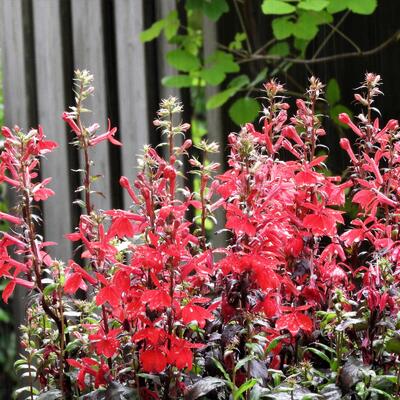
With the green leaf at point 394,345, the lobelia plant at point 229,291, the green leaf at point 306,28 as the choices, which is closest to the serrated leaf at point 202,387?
the lobelia plant at point 229,291

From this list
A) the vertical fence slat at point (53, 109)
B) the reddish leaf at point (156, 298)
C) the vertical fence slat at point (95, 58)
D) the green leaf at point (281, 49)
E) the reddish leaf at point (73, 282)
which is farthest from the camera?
the vertical fence slat at point (53, 109)

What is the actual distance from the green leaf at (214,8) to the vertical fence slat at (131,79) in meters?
0.25

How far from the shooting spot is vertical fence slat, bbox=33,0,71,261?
2.83 meters

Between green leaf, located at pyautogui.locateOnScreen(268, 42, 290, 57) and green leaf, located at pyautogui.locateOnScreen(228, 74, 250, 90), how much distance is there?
116 millimetres

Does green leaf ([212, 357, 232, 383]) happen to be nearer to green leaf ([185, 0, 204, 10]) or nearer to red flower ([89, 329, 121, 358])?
red flower ([89, 329, 121, 358])

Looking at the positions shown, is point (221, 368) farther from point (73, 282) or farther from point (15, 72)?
point (15, 72)

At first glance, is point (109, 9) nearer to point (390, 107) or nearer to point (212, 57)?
point (212, 57)

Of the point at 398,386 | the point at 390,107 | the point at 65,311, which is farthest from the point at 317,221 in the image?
the point at 390,107

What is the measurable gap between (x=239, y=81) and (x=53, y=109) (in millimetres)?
653

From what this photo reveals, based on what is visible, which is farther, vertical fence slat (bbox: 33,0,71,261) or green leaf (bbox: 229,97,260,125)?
vertical fence slat (bbox: 33,0,71,261)

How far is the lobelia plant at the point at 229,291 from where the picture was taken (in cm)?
114

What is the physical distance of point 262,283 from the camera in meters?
1.13

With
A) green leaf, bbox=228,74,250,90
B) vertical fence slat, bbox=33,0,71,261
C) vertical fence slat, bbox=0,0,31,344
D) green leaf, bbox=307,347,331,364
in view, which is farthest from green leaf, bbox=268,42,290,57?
green leaf, bbox=307,347,331,364

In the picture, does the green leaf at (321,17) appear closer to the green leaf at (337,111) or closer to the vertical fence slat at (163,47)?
the green leaf at (337,111)
